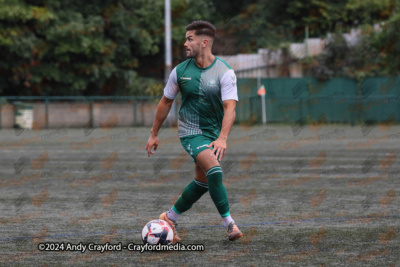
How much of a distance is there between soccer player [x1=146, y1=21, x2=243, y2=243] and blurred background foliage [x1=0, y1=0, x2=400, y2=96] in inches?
1168

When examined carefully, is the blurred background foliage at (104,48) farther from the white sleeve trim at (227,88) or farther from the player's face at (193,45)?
the white sleeve trim at (227,88)

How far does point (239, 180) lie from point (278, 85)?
86.1ft

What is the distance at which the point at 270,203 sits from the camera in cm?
920

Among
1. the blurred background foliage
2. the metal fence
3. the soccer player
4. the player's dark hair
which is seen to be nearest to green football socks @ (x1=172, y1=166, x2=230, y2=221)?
the soccer player

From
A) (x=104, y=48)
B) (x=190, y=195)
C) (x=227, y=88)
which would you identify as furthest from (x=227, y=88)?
(x=104, y=48)

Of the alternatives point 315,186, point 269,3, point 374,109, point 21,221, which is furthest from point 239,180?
point 269,3

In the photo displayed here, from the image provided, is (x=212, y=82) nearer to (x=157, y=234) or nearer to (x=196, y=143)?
(x=196, y=143)

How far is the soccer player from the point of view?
642cm

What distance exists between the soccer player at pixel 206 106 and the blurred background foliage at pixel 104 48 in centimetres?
2967

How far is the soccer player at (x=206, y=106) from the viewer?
6.42 meters

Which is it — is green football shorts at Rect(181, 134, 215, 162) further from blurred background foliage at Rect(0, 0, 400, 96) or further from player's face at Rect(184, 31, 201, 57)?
blurred background foliage at Rect(0, 0, 400, 96)

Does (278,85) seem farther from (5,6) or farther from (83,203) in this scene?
(83,203)

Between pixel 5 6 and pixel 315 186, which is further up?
pixel 5 6

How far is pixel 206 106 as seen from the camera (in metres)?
6.58
